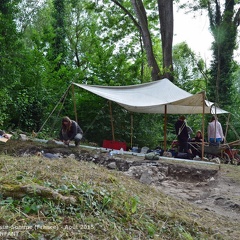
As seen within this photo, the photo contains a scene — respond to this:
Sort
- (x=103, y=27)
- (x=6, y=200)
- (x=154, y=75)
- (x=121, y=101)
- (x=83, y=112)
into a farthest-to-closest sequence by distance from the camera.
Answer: (x=103, y=27)
(x=154, y=75)
(x=83, y=112)
(x=121, y=101)
(x=6, y=200)

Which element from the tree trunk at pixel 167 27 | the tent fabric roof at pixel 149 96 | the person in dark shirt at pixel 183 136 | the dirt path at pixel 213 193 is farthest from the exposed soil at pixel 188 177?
the tree trunk at pixel 167 27

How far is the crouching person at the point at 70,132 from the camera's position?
8.40 metres

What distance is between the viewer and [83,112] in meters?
11.8

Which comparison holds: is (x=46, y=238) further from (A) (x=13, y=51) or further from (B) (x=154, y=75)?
(B) (x=154, y=75)

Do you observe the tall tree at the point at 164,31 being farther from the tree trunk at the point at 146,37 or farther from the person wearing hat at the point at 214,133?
the person wearing hat at the point at 214,133

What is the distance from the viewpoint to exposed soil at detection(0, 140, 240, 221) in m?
4.65

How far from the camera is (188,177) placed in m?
6.57

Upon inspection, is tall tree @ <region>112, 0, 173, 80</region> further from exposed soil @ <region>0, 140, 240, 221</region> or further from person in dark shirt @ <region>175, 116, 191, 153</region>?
exposed soil @ <region>0, 140, 240, 221</region>

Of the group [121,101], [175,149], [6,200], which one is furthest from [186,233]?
[175,149]

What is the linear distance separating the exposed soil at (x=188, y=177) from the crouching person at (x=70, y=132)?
9.4 inches

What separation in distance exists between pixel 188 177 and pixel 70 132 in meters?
3.26

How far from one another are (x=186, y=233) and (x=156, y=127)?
9.94 metres

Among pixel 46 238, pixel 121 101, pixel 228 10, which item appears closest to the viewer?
pixel 46 238

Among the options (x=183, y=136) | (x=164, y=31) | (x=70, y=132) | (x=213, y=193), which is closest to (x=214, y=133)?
(x=183, y=136)
